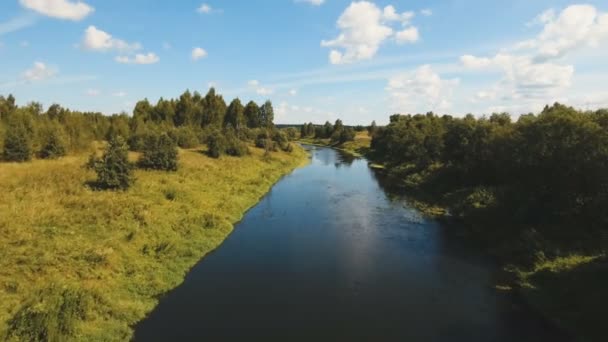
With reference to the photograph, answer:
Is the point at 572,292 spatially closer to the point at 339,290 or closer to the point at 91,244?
the point at 339,290

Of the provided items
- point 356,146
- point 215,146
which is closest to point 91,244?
point 215,146

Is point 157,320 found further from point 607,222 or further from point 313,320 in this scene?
point 607,222

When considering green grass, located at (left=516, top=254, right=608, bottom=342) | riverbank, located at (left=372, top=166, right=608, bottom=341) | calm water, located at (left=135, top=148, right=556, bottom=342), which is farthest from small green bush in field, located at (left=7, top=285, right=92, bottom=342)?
green grass, located at (left=516, top=254, right=608, bottom=342)

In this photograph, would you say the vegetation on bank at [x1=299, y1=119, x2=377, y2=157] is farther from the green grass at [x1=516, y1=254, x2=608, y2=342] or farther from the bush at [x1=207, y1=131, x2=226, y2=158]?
the green grass at [x1=516, y1=254, x2=608, y2=342]

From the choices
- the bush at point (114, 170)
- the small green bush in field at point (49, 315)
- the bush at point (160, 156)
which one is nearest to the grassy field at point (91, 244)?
the small green bush in field at point (49, 315)

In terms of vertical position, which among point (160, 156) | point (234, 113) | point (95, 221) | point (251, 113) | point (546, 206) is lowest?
point (95, 221)
